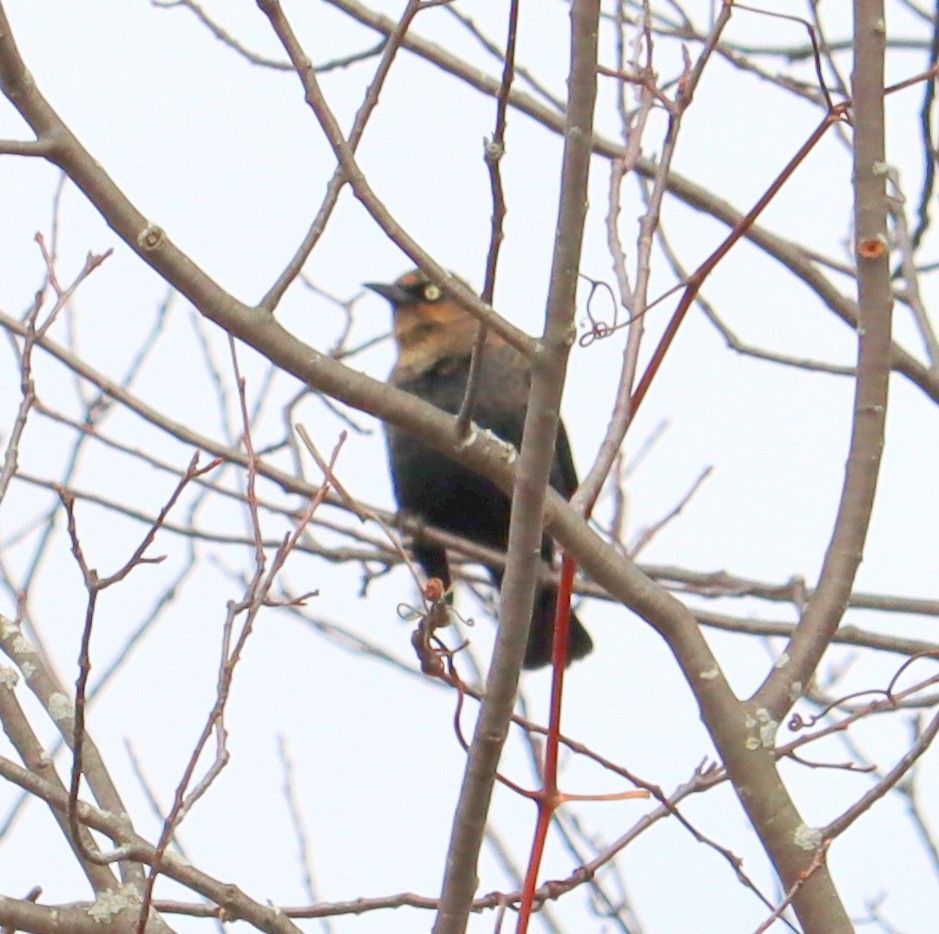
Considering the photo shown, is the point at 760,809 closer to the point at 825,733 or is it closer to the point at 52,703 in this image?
the point at 825,733

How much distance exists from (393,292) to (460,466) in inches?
36.8

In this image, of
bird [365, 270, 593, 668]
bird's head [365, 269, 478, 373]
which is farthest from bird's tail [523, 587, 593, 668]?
bird's head [365, 269, 478, 373]

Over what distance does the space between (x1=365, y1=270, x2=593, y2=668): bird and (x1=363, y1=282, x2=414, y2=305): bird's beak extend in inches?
11.6

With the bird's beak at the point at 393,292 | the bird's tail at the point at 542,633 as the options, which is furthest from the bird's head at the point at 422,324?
the bird's tail at the point at 542,633

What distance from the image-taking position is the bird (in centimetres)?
463

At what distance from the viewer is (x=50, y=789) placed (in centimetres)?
186

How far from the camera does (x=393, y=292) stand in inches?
210

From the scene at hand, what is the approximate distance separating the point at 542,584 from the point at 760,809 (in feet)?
8.07

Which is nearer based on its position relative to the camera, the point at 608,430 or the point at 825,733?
the point at 825,733

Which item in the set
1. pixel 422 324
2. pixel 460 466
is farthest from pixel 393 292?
pixel 460 466

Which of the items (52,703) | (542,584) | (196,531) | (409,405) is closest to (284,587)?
(196,531)

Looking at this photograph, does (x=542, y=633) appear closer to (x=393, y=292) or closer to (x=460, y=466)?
(x=460, y=466)

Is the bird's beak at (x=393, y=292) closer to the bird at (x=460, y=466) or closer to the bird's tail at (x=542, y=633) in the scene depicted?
the bird at (x=460, y=466)

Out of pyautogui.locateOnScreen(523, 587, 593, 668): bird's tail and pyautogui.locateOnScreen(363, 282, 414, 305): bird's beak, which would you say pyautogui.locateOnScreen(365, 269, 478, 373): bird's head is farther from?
pyautogui.locateOnScreen(523, 587, 593, 668): bird's tail
